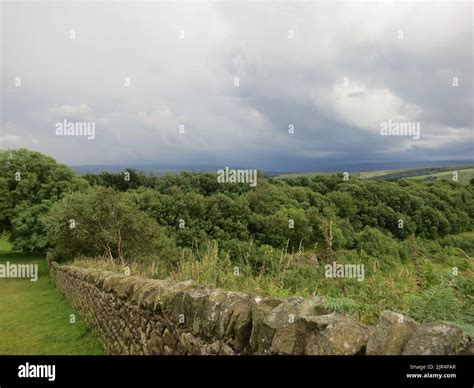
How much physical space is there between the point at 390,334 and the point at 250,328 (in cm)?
122

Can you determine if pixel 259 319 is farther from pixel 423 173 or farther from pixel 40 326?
pixel 423 173

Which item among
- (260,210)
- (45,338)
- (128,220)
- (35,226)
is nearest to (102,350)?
(45,338)

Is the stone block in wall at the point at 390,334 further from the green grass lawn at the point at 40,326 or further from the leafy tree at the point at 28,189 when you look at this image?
the leafy tree at the point at 28,189

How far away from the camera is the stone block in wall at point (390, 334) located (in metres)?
2.33

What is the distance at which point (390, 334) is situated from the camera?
2340 millimetres

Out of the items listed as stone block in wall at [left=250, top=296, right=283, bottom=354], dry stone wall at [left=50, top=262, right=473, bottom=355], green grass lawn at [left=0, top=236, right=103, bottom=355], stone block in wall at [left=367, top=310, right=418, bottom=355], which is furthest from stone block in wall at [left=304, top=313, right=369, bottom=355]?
green grass lawn at [left=0, top=236, right=103, bottom=355]

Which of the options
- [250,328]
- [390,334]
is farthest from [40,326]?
[390,334]

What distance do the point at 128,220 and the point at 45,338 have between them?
396 inches

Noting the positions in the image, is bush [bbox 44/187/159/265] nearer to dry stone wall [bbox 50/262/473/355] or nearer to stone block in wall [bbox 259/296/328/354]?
dry stone wall [bbox 50/262/473/355]

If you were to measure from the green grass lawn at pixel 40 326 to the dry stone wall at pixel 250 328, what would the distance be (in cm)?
268

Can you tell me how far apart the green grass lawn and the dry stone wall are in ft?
8.78

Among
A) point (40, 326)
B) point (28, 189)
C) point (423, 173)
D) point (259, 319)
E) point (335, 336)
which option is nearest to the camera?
point (335, 336)
